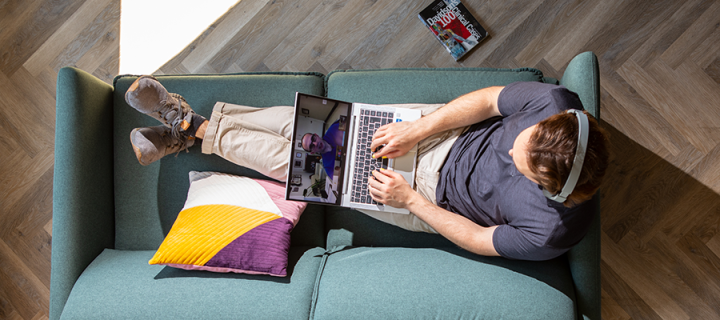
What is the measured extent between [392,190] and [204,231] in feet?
2.36

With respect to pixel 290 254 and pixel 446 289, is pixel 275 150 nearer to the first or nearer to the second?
pixel 290 254

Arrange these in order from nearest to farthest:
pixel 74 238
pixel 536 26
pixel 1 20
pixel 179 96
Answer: pixel 74 238, pixel 179 96, pixel 536 26, pixel 1 20

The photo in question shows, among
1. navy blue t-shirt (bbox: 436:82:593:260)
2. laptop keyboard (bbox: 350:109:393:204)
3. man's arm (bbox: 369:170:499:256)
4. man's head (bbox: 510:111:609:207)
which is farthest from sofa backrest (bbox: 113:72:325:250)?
man's head (bbox: 510:111:609:207)

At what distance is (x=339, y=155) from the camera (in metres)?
1.36

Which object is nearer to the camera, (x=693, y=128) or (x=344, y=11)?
(x=693, y=128)

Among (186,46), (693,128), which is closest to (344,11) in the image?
(186,46)

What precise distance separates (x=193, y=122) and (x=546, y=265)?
4.87 feet

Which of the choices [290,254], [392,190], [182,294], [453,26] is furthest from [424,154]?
[182,294]

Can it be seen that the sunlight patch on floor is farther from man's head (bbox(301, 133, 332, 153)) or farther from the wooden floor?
Result: man's head (bbox(301, 133, 332, 153))

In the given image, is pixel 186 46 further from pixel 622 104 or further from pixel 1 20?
pixel 622 104

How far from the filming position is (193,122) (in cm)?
143

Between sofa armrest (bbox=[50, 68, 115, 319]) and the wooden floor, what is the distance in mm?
666

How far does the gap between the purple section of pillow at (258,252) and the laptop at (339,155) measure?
0.16 meters

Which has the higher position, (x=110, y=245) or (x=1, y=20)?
(x=1, y=20)
